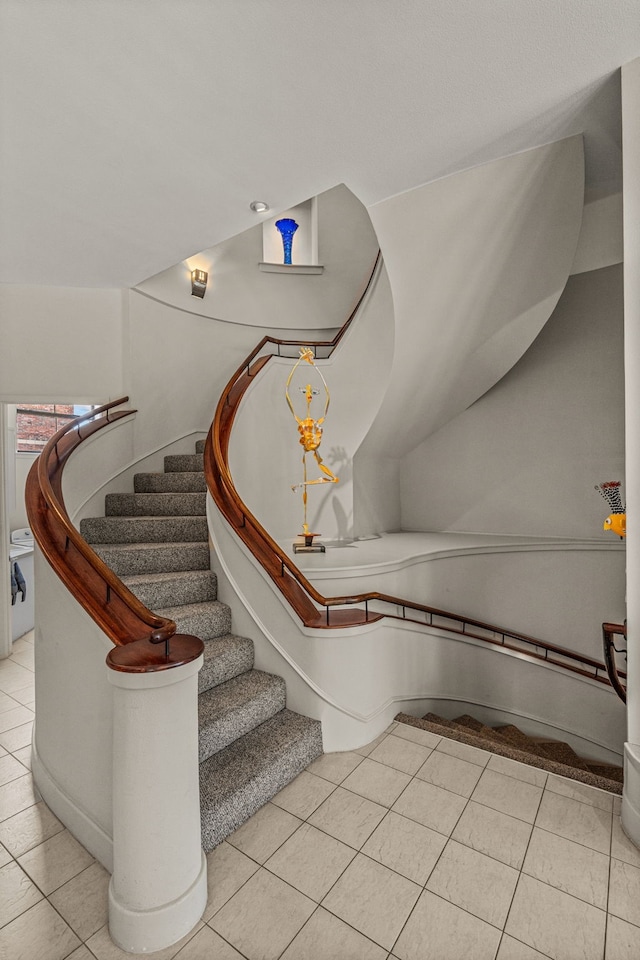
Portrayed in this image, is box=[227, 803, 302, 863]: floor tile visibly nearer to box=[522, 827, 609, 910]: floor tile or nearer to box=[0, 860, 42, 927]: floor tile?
box=[0, 860, 42, 927]: floor tile

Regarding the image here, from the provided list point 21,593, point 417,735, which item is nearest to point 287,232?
point 21,593

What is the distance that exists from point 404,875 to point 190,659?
1.26m

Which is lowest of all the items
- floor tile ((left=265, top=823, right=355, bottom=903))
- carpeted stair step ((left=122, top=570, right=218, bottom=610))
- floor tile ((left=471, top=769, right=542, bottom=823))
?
floor tile ((left=471, top=769, right=542, bottom=823))

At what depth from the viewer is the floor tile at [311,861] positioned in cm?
181

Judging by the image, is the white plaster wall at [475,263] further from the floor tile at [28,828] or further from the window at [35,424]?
the window at [35,424]

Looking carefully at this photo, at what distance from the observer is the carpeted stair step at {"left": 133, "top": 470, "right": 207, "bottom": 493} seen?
434 centimetres

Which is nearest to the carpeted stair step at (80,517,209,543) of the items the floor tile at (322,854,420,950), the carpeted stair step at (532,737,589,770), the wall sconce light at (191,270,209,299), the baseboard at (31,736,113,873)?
the baseboard at (31,736,113,873)

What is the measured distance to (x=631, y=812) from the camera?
201 cm

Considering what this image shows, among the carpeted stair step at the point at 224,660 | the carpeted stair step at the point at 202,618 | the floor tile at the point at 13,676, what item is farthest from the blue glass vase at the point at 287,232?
the floor tile at the point at 13,676

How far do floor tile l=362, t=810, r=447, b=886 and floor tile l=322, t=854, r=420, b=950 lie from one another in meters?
0.04

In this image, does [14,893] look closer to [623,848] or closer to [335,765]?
[335,765]

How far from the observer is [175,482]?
4340 millimetres

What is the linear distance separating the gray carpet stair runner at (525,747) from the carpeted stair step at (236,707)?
98 centimetres

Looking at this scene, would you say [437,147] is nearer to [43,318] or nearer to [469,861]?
[469,861]
